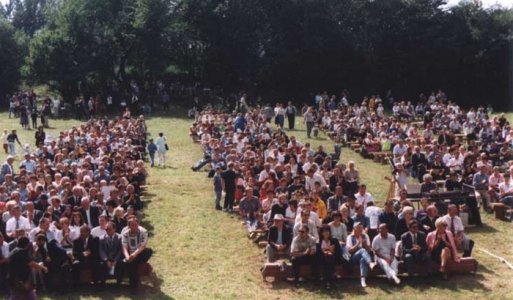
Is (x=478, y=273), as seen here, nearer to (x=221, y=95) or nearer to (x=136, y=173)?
(x=136, y=173)

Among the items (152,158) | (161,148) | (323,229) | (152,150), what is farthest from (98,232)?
(161,148)

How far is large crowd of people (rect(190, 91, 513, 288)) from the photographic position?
11.6m

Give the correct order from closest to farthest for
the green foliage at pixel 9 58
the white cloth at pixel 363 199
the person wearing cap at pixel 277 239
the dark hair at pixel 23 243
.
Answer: the dark hair at pixel 23 243, the person wearing cap at pixel 277 239, the white cloth at pixel 363 199, the green foliage at pixel 9 58

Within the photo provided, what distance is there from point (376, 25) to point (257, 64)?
8894mm

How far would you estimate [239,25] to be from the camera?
42.5m

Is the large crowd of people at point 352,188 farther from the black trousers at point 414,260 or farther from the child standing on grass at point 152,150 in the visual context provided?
the child standing on grass at point 152,150

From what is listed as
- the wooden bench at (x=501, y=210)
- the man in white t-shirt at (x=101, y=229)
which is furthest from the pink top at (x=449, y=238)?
the man in white t-shirt at (x=101, y=229)

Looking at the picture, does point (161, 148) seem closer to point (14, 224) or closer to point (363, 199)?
point (363, 199)

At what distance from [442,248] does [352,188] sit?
4.40 m

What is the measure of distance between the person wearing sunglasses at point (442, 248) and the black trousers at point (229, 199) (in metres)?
6.18

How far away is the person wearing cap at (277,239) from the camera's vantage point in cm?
1202

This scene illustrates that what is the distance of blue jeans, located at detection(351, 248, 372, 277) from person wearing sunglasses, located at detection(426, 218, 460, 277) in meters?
1.20

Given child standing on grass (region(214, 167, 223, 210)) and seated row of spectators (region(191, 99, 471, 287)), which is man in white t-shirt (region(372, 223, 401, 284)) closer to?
seated row of spectators (region(191, 99, 471, 287))

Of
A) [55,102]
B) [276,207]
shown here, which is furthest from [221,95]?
[276,207]
